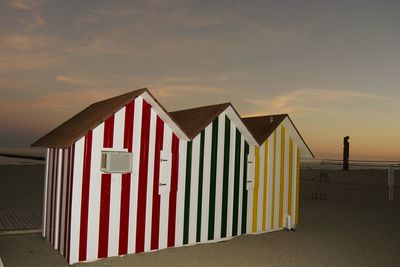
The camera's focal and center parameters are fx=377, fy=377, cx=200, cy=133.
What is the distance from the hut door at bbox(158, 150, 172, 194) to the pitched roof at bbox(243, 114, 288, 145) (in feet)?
9.19

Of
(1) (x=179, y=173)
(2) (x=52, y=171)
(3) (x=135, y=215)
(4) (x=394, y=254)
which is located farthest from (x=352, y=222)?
(2) (x=52, y=171)

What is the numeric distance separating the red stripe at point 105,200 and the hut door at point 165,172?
118 centimetres

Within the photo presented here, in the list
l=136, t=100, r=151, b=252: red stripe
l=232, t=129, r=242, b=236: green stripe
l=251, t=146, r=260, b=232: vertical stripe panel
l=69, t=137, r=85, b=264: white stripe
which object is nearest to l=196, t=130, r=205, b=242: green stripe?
l=232, t=129, r=242, b=236: green stripe

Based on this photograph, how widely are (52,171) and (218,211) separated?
3.93 m

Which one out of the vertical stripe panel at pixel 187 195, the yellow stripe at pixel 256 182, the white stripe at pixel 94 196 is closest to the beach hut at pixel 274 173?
the yellow stripe at pixel 256 182

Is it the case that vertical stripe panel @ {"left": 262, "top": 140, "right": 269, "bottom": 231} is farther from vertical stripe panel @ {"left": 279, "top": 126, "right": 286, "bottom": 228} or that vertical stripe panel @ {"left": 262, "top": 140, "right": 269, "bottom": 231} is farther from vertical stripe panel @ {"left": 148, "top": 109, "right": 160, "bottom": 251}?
vertical stripe panel @ {"left": 148, "top": 109, "right": 160, "bottom": 251}

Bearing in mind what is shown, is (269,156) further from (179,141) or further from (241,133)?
(179,141)

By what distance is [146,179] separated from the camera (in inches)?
310

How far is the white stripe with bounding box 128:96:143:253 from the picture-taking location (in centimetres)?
766

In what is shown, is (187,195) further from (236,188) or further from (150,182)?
(236,188)

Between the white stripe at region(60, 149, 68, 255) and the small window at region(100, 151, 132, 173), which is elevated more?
the small window at region(100, 151, 132, 173)

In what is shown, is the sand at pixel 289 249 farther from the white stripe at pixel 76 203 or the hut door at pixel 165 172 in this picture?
the hut door at pixel 165 172

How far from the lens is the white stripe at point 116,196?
291 inches

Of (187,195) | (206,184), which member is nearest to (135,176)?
(187,195)
